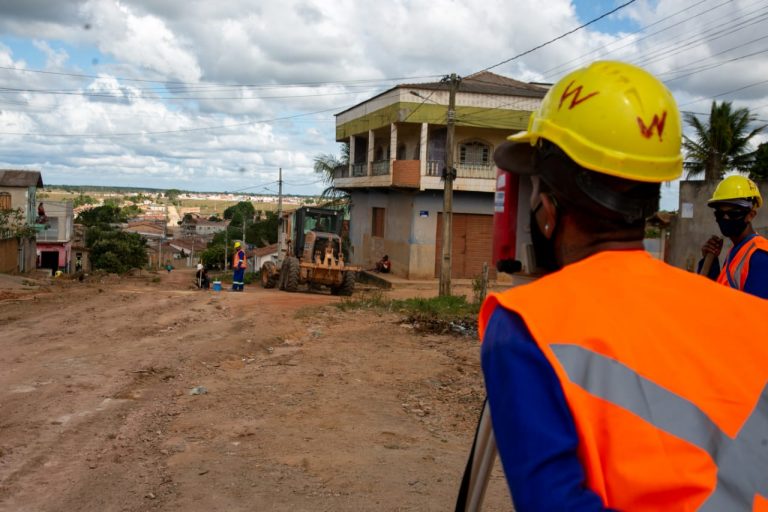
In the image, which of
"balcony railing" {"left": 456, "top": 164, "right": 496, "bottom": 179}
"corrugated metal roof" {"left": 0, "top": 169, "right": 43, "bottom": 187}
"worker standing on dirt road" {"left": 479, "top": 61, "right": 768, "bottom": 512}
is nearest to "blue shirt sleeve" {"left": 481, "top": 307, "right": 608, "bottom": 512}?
"worker standing on dirt road" {"left": 479, "top": 61, "right": 768, "bottom": 512}

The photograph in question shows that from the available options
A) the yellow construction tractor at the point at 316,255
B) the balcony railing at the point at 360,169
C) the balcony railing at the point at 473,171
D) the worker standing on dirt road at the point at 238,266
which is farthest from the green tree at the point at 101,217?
the worker standing on dirt road at the point at 238,266

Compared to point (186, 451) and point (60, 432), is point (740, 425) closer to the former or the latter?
point (186, 451)

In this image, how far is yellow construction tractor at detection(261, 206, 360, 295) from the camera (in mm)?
21844

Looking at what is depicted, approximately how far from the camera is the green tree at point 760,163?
2883 cm

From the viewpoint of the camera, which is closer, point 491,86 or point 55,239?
point 491,86

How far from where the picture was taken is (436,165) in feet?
93.8

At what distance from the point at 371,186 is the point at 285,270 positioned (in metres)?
10.2

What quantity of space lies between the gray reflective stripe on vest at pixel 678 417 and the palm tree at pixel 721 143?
31.8 meters

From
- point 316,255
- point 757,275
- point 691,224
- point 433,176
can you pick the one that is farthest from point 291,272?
point 757,275

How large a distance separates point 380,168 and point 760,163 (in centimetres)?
1488

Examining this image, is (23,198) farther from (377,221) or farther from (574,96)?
(574,96)

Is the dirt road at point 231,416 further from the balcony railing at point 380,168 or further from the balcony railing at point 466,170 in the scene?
the balcony railing at point 380,168

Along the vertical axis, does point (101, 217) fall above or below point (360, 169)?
below

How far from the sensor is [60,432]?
6.46 metres
